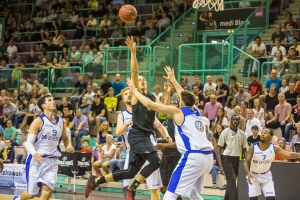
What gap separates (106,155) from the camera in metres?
15.7

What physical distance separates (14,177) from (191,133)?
890cm

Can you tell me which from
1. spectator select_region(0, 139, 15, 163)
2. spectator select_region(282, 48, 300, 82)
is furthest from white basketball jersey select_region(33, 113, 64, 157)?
spectator select_region(282, 48, 300, 82)

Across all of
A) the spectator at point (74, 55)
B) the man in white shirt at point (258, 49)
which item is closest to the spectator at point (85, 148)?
the spectator at point (74, 55)

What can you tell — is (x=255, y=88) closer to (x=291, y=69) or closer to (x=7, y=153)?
(x=291, y=69)

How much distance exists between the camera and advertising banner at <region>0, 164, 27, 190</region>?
53.2ft

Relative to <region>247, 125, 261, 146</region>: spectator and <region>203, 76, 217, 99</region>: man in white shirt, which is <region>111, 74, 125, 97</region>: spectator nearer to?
<region>203, 76, 217, 99</region>: man in white shirt

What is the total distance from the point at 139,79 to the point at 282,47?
937cm

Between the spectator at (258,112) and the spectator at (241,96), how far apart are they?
55 centimetres

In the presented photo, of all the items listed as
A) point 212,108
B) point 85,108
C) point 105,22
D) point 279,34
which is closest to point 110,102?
point 85,108

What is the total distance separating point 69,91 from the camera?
20.4 metres

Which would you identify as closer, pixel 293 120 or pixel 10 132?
pixel 293 120

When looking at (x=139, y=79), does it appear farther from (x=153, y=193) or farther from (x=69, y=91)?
(x=69, y=91)

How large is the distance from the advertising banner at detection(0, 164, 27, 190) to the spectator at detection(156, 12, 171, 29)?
824cm

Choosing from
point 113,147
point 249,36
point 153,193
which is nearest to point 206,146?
point 153,193
